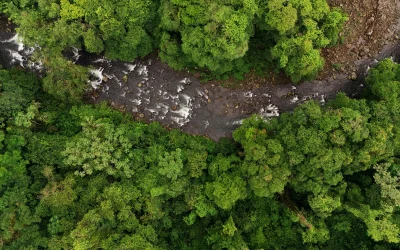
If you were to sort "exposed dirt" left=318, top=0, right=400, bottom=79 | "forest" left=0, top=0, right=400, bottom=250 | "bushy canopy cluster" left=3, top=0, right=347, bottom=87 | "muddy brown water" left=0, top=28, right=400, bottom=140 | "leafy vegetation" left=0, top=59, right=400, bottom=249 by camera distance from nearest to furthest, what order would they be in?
"leafy vegetation" left=0, top=59, right=400, bottom=249 < "forest" left=0, top=0, right=400, bottom=250 < "bushy canopy cluster" left=3, top=0, right=347, bottom=87 < "muddy brown water" left=0, top=28, right=400, bottom=140 < "exposed dirt" left=318, top=0, right=400, bottom=79

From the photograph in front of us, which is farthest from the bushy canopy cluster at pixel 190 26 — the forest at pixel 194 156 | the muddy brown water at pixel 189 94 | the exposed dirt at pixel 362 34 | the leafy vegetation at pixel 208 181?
the leafy vegetation at pixel 208 181

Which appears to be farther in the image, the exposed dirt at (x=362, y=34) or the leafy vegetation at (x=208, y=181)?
the exposed dirt at (x=362, y=34)

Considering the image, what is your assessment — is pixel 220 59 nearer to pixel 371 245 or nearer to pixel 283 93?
pixel 283 93

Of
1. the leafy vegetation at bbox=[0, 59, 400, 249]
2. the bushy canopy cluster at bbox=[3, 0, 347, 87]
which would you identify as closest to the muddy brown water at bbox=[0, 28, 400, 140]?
the leafy vegetation at bbox=[0, 59, 400, 249]

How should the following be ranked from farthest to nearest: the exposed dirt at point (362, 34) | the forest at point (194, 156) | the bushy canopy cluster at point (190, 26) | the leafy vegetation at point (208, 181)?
the exposed dirt at point (362, 34) < the bushy canopy cluster at point (190, 26) < the forest at point (194, 156) < the leafy vegetation at point (208, 181)

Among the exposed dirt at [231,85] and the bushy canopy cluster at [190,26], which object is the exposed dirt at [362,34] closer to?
the exposed dirt at [231,85]

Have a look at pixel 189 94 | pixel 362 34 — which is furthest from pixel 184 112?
pixel 362 34

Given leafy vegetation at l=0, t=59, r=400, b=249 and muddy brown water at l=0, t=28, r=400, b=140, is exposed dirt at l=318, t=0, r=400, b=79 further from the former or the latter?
leafy vegetation at l=0, t=59, r=400, b=249

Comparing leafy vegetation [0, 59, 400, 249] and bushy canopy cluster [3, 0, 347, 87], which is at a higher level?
bushy canopy cluster [3, 0, 347, 87]
